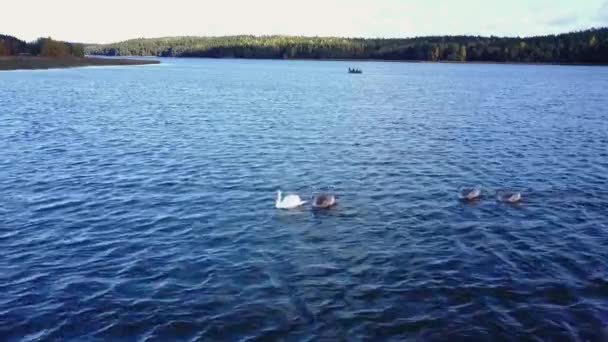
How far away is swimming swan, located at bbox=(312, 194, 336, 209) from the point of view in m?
25.4

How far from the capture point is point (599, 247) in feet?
68.9

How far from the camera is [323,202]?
83.4 ft

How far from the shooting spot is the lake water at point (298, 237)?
50.4ft

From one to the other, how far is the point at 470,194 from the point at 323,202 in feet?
23.7

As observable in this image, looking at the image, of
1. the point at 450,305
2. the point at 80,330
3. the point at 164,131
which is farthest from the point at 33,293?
the point at 164,131

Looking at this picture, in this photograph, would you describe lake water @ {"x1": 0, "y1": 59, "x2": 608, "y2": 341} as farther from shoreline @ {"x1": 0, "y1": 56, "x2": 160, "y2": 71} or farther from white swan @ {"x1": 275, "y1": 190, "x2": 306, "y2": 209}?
shoreline @ {"x1": 0, "y1": 56, "x2": 160, "y2": 71}

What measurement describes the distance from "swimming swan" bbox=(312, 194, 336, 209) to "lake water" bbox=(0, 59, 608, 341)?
0.55 meters

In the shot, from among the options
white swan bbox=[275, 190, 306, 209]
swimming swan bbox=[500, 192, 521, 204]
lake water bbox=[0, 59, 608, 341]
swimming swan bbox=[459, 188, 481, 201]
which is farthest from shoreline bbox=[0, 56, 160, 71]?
swimming swan bbox=[500, 192, 521, 204]

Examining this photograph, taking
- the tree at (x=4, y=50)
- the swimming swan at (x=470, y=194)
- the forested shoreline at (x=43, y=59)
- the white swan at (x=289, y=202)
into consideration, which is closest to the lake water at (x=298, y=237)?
the white swan at (x=289, y=202)

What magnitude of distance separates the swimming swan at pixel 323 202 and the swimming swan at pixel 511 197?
26.9 feet

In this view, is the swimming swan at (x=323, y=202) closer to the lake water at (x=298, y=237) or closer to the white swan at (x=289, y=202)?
the lake water at (x=298, y=237)

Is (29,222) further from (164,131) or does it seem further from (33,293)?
(164,131)

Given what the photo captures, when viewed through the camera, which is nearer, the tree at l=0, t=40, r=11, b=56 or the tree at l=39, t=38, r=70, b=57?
the tree at l=0, t=40, r=11, b=56

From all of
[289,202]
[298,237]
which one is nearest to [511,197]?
[289,202]
